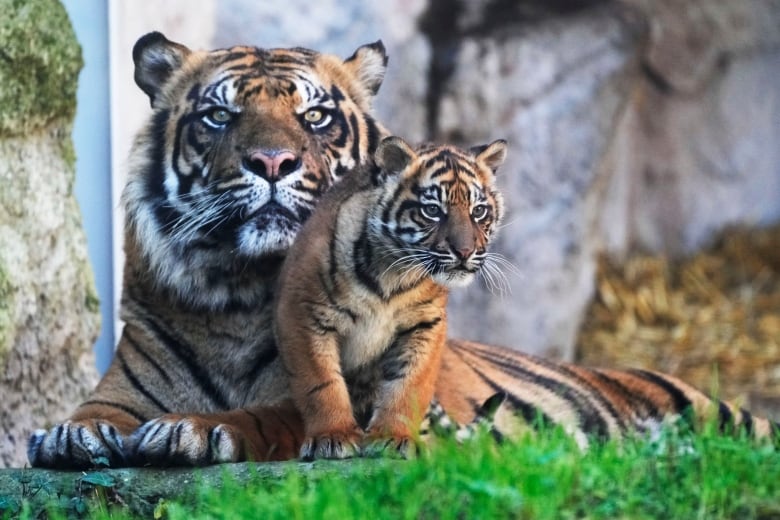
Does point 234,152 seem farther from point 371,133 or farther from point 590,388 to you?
point 590,388

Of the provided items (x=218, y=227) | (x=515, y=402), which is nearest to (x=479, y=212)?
(x=218, y=227)

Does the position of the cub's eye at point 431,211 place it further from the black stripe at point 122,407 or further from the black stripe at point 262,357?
the black stripe at point 122,407

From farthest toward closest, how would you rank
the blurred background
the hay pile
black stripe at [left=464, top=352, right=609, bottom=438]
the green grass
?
the hay pile, the blurred background, black stripe at [left=464, top=352, right=609, bottom=438], the green grass

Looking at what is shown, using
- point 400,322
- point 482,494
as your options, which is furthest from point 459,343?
point 482,494

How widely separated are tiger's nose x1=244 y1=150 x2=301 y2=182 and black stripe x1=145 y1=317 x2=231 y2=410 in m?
0.68

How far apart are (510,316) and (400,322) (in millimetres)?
3856

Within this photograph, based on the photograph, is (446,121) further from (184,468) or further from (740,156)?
(184,468)

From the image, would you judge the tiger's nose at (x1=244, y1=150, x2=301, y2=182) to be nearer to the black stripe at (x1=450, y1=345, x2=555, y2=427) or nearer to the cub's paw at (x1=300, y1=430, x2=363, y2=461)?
the cub's paw at (x1=300, y1=430, x2=363, y2=461)

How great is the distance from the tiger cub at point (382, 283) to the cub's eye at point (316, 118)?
410 millimetres

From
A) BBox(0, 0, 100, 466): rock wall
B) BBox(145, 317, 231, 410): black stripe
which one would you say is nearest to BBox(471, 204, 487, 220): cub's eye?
BBox(145, 317, 231, 410): black stripe

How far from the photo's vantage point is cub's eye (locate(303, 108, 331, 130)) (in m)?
4.27

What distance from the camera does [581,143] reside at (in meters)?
7.55

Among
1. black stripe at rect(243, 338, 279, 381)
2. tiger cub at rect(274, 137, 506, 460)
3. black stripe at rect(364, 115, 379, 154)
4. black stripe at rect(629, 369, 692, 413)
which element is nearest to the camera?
tiger cub at rect(274, 137, 506, 460)

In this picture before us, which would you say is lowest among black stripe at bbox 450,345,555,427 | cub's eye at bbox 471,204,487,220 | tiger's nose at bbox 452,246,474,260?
black stripe at bbox 450,345,555,427
